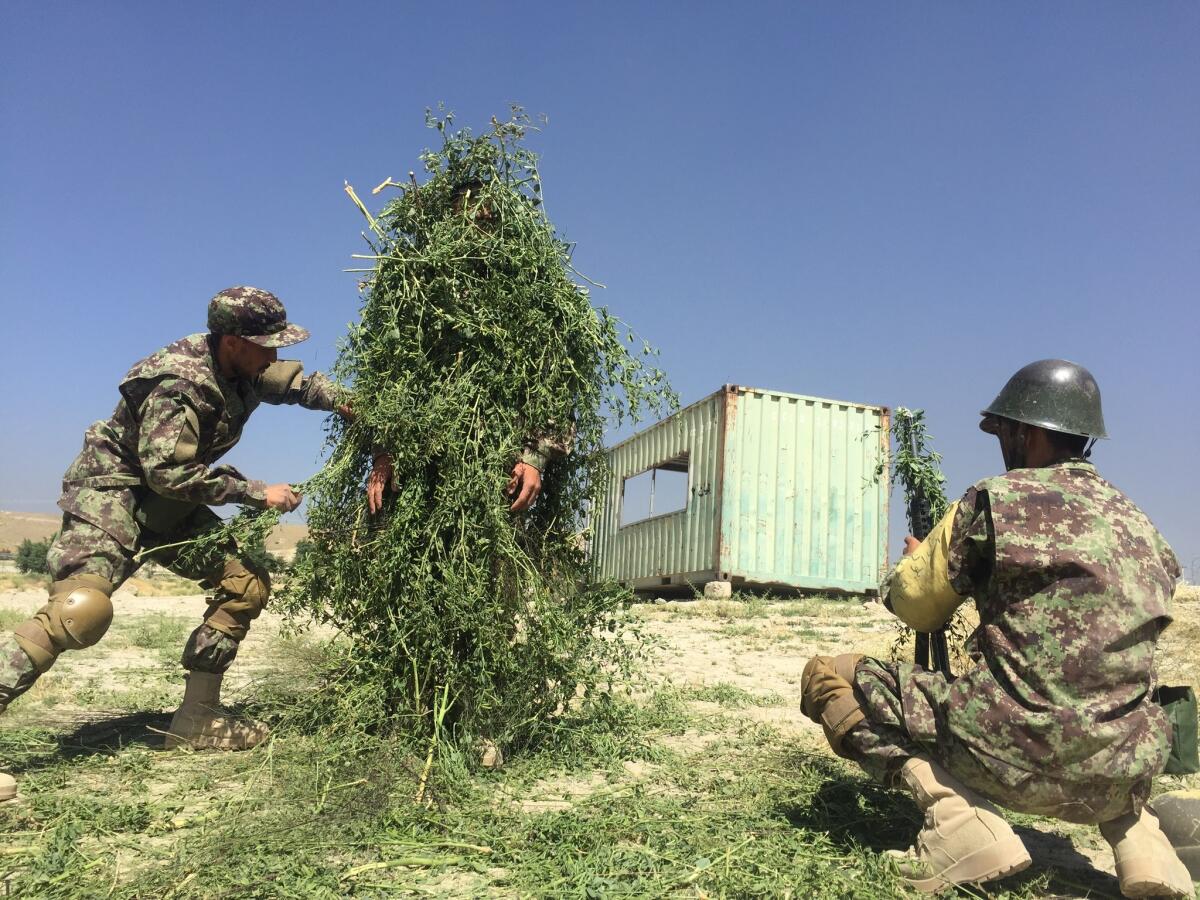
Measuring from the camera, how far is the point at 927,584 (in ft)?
9.52

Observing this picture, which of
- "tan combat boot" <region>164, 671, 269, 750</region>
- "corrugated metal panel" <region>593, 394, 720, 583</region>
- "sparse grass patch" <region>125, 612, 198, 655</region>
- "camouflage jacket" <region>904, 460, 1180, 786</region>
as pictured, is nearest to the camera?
"camouflage jacket" <region>904, 460, 1180, 786</region>

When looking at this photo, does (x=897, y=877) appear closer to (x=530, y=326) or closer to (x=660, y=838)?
(x=660, y=838)

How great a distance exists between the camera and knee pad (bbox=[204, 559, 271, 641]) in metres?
4.30

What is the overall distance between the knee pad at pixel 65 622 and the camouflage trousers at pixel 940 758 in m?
3.09

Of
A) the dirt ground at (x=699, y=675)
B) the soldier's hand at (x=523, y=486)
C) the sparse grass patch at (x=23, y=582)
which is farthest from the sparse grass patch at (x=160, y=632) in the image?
the sparse grass patch at (x=23, y=582)

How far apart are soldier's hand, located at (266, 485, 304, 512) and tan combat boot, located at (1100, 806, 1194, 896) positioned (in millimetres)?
3427

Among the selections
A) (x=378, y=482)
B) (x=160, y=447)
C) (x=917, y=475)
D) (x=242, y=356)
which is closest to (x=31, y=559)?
(x=242, y=356)

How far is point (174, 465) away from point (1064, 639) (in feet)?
11.9

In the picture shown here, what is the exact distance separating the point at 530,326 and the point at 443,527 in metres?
1.00

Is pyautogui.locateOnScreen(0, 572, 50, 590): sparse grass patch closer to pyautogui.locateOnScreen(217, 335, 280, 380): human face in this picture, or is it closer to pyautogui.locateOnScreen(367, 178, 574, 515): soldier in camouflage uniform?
pyautogui.locateOnScreen(217, 335, 280, 380): human face

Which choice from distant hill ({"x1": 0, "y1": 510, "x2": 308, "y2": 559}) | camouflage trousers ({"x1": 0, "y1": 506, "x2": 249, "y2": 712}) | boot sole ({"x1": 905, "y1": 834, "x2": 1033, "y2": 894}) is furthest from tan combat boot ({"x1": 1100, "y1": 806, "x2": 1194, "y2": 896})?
distant hill ({"x1": 0, "y1": 510, "x2": 308, "y2": 559})

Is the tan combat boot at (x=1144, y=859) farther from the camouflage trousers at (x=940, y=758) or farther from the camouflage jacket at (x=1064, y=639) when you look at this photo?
the camouflage jacket at (x=1064, y=639)

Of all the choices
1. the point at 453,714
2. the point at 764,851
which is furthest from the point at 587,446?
the point at 764,851

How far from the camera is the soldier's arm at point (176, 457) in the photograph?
3971mm
